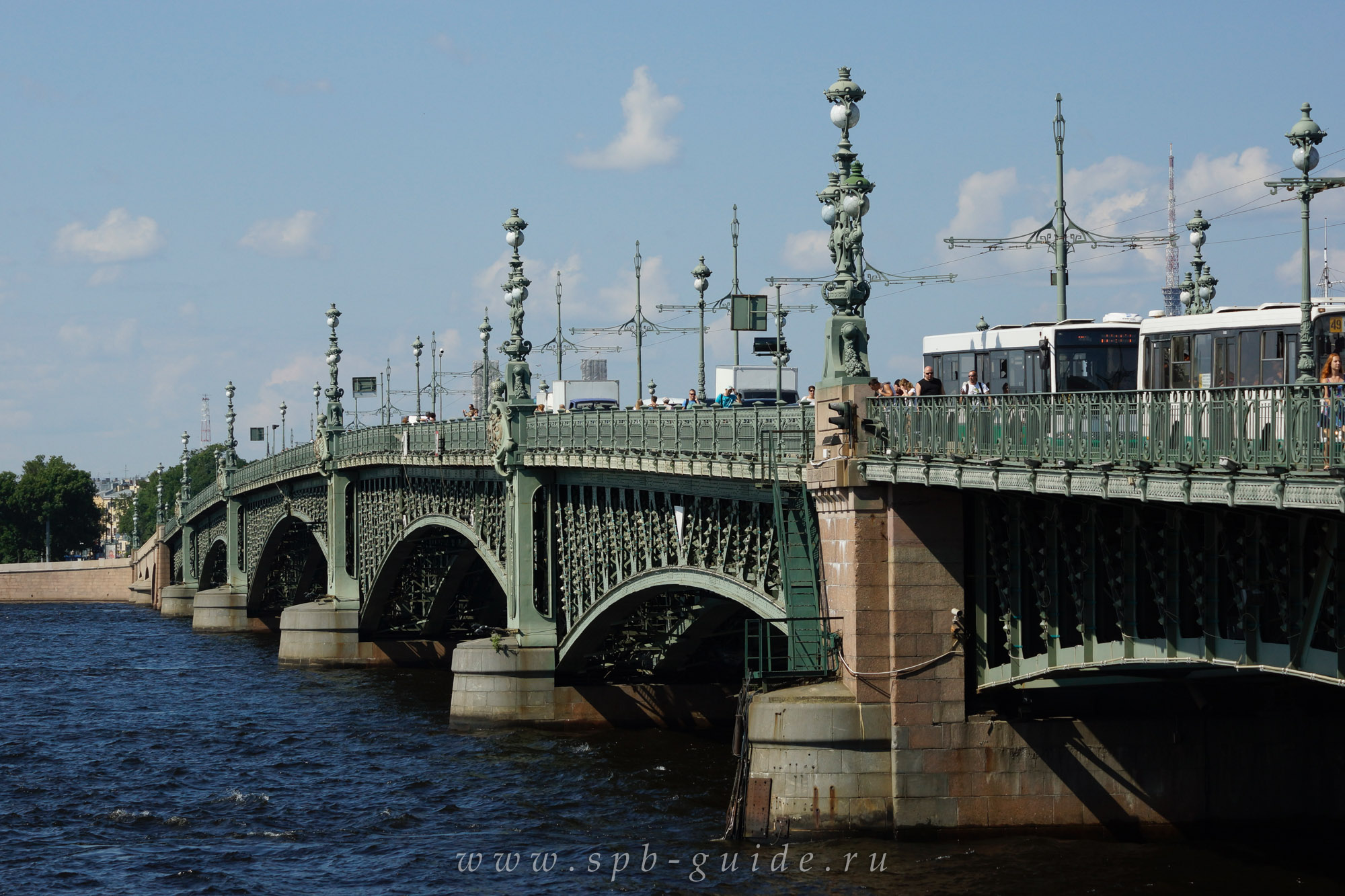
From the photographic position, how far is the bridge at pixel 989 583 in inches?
731

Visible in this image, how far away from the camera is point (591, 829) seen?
30.2 metres

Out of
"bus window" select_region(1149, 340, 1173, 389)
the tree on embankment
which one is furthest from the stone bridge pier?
the tree on embankment

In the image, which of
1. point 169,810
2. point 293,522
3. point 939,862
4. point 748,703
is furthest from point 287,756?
point 293,522

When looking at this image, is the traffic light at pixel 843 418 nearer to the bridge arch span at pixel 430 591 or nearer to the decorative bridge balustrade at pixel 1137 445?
the decorative bridge balustrade at pixel 1137 445

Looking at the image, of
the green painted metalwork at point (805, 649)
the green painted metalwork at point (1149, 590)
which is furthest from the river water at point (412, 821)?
the green painted metalwork at point (1149, 590)

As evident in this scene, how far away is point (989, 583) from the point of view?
992 inches

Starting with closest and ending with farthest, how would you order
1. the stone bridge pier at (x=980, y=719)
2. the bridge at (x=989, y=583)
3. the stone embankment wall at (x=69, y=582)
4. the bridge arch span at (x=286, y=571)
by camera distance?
the bridge at (x=989, y=583) → the stone bridge pier at (x=980, y=719) → the bridge arch span at (x=286, y=571) → the stone embankment wall at (x=69, y=582)

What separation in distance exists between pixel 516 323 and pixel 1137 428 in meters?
26.6

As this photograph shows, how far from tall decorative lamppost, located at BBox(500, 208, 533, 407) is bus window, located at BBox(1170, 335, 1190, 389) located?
18.0 m

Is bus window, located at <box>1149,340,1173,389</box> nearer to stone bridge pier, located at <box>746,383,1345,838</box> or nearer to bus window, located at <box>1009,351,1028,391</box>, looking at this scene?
bus window, located at <box>1009,351,1028,391</box>

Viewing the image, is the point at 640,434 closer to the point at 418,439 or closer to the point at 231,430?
the point at 418,439

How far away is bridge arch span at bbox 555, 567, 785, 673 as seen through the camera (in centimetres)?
3031

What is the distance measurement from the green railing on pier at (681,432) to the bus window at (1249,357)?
7476 millimetres

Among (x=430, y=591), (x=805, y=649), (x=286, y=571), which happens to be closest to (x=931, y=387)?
(x=805, y=649)
